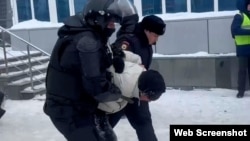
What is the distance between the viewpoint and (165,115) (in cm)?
622

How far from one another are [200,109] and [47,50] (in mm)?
4708

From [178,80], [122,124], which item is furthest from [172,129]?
[178,80]

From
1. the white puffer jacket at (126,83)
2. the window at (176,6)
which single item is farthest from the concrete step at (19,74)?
the white puffer jacket at (126,83)

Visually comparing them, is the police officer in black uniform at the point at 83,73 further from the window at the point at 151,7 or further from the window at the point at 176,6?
the window at the point at 151,7

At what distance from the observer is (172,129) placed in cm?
359

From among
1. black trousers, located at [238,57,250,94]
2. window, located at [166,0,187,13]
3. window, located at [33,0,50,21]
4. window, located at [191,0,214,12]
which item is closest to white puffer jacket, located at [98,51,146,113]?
black trousers, located at [238,57,250,94]

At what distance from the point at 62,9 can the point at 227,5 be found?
13.8 feet

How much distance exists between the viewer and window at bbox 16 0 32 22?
1094cm

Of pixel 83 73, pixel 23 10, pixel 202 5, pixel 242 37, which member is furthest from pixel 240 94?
pixel 23 10

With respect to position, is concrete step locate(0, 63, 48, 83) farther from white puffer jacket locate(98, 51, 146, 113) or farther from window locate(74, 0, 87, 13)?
white puffer jacket locate(98, 51, 146, 113)

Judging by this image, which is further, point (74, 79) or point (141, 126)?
point (141, 126)

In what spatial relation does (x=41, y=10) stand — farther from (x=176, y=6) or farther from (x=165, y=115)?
(x=165, y=115)

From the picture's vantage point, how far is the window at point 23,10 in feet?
35.9

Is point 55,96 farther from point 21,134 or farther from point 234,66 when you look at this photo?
point 234,66
